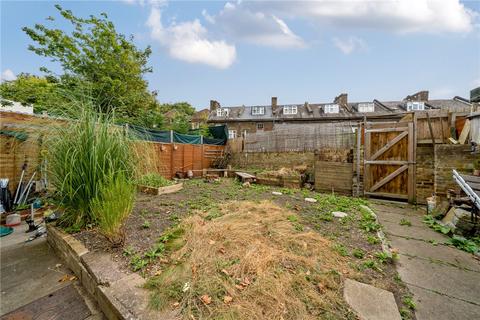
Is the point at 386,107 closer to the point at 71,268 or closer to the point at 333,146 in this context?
the point at 333,146

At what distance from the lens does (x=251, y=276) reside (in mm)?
1588

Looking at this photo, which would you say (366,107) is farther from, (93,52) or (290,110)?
(93,52)

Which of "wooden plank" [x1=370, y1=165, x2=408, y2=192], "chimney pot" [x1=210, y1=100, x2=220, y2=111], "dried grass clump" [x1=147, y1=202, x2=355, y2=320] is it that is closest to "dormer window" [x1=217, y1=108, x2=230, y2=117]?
"chimney pot" [x1=210, y1=100, x2=220, y2=111]

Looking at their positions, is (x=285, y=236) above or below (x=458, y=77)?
below

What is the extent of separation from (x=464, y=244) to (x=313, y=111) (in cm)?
2005

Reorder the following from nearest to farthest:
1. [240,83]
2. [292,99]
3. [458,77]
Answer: [458,77]
[240,83]
[292,99]

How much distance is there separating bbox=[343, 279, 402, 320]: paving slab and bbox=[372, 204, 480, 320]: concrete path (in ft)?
0.65

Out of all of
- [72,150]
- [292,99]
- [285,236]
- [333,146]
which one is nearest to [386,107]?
[292,99]

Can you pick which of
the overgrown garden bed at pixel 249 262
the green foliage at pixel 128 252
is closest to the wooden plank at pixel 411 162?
the overgrown garden bed at pixel 249 262

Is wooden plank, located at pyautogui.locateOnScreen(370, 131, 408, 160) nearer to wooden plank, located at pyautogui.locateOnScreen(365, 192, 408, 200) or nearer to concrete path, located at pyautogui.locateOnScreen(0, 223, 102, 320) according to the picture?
wooden plank, located at pyautogui.locateOnScreen(365, 192, 408, 200)

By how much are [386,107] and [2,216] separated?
2650cm

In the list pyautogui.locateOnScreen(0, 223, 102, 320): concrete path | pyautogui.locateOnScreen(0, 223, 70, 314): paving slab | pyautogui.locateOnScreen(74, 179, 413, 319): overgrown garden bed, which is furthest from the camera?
pyautogui.locateOnScreen(0, 223, 70, 314): paving slab

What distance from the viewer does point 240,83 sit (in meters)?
11.9

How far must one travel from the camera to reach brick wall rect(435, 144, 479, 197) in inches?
144
